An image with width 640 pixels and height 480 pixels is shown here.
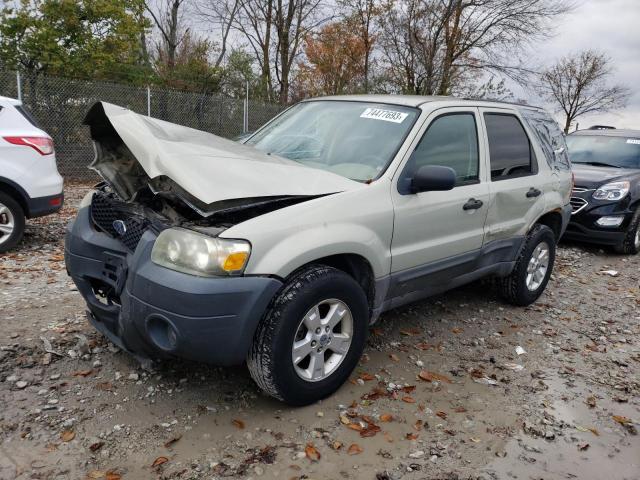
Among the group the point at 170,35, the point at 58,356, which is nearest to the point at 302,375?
the point at 58,356

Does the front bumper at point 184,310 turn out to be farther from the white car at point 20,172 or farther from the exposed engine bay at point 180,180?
the white car at point 20,172

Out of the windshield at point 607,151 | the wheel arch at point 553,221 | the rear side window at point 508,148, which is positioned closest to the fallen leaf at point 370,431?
the rear side window at point 508,148

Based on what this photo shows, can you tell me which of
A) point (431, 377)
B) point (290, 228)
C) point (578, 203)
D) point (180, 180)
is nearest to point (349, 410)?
point (431, 377)

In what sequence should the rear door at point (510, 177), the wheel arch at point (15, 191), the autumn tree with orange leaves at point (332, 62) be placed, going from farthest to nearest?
the autumn tree with orange leaves at point (332, 62) < the wheel arch at point (15, 191) < the rear door at point (510, 177)

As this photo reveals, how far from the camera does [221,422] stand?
2.85m

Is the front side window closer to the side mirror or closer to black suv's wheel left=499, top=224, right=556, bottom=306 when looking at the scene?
the side mirror

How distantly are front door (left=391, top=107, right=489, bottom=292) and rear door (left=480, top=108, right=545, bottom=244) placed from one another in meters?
0.16

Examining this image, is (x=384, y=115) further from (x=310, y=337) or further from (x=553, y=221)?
(x=553, y=221)

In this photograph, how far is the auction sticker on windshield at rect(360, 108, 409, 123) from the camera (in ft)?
11.6

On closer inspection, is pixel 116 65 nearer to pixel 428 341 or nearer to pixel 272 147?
pixel 272 147

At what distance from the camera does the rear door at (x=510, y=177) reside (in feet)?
13.5

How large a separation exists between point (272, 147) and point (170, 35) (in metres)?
25.5

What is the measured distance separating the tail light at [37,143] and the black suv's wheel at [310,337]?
4306mm

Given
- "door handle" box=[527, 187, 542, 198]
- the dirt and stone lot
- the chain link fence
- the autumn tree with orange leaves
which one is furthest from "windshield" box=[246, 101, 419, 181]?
the autumn tree with orange leaves
